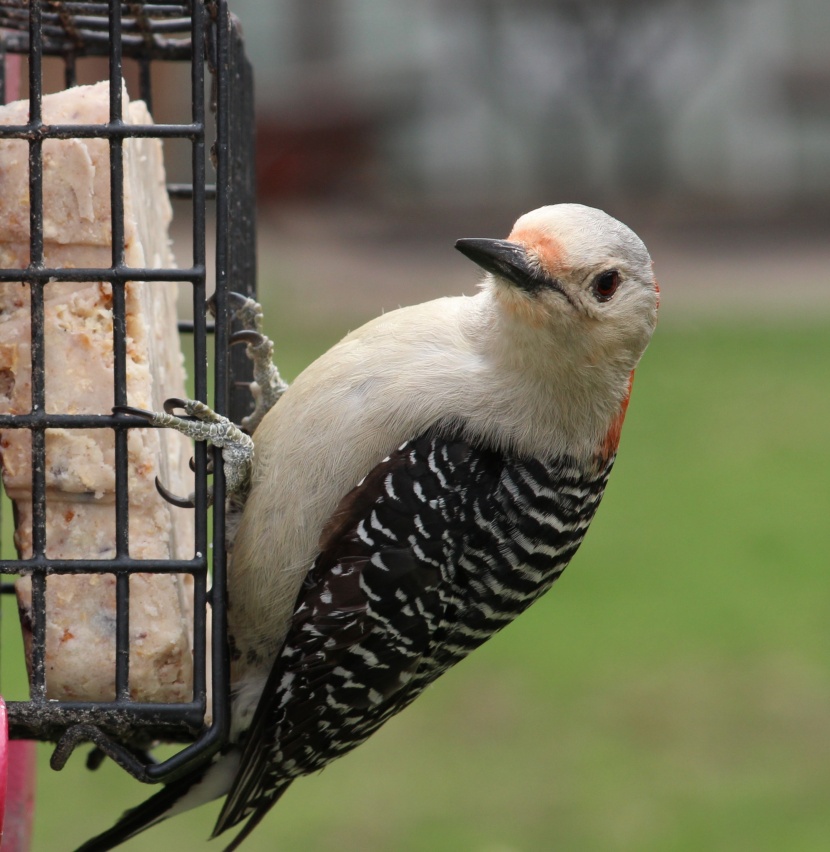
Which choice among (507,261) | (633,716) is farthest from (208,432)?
(633,716)

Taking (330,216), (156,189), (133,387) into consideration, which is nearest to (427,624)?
(133,387)

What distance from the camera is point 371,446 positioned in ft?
11.0

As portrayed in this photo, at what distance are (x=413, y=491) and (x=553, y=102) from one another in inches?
684

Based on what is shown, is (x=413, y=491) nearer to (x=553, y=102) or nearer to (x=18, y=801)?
(x=18, y=801)

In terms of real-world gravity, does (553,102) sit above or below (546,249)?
above

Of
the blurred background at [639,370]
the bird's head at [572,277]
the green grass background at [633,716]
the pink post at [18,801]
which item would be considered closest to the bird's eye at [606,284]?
the bird's head at [572,277]

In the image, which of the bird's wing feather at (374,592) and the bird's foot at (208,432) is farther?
the bird's wing feather at (374,592)

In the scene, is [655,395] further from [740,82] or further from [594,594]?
[740,82]

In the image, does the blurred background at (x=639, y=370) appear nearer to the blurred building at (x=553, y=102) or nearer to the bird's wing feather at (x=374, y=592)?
the blurred building at (x=553, y=102)

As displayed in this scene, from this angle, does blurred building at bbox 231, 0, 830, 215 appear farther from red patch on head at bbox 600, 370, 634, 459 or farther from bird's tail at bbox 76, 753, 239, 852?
bird's tail at bbox 76, 753, 239, 852

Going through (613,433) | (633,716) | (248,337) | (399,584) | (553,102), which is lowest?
(633,716)

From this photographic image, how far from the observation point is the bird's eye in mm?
3275

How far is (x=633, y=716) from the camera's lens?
7.43 metres

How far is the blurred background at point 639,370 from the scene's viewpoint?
6.67 m
